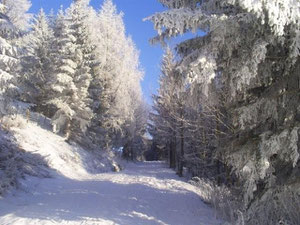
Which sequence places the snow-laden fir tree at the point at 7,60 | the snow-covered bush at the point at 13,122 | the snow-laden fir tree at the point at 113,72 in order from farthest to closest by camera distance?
the snow-laden fir tree at the point at 113,72 < the snow-covered bush at the point at 13,122 < the snow-laden fir tree at the point at 7,60

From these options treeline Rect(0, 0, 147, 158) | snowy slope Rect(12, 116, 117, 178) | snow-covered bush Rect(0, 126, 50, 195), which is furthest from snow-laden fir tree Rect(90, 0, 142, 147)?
snow-covered bush Rect(0, 126, 50, 195)

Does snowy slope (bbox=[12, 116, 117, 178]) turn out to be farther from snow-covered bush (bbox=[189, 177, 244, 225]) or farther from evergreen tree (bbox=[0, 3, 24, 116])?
snow-covered bush (bbox=[189, 177, 244, 225])

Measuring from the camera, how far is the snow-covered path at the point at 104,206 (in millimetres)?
6773

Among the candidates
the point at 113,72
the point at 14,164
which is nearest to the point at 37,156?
the point at 14,164

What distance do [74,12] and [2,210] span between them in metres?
18.9

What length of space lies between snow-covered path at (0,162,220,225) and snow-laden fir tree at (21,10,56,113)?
14.0 meters

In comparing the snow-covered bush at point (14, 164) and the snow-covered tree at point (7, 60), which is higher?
the snow-covered tree at point (7, 60)

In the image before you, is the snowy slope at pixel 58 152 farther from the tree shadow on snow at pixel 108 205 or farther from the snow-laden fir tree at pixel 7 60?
the snow-laden fir tree at pixel 7 60

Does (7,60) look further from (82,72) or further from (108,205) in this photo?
(82,72)

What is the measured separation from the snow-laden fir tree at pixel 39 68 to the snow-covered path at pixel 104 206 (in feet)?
46.0

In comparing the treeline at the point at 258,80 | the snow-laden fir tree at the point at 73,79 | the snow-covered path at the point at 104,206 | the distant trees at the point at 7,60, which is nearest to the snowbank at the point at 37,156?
the snow-covered path at the point at 104,206

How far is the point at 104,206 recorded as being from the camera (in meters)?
8.27

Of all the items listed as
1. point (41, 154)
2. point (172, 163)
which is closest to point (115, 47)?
point (172, 163)

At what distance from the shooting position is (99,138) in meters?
27.3
